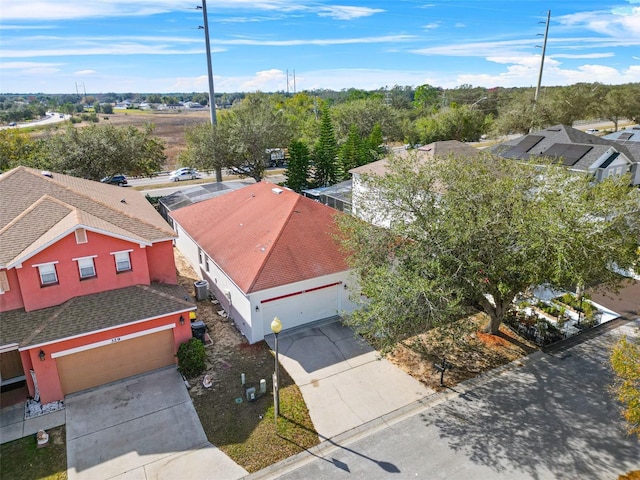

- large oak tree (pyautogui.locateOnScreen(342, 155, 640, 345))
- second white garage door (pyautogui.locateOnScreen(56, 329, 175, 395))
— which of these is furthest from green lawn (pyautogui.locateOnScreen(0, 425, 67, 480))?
large oak tree (pyautogui.locateOnScreen(342, 155, 640, 345))

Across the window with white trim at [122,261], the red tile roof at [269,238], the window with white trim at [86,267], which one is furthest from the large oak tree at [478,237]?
the window with white trim at [86,267]

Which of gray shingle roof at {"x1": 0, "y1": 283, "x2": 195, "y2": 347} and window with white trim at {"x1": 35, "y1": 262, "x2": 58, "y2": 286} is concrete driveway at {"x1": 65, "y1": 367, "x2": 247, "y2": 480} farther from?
window with white trim at {"x1": 35, "y1": 262, "x2": 58, "y2": 286}

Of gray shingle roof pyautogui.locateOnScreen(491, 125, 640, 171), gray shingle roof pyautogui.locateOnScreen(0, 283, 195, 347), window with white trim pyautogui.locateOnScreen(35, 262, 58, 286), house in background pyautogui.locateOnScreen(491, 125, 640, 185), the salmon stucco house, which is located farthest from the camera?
gray shingle roof pyautogui.locateOnScreen(491, 125, 640, 171)

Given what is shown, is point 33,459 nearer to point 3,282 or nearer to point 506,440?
point 3,282

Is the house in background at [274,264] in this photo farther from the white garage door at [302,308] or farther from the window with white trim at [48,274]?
the window with white trim at [48,274]

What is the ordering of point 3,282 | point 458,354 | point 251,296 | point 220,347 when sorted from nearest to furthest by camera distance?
point 3,282 → point 251,296 → point 458,354 → point 220,347

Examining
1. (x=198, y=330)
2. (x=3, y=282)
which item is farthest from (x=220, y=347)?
(x=3, y=282)

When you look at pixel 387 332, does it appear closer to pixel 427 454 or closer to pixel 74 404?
pixel 427 454
